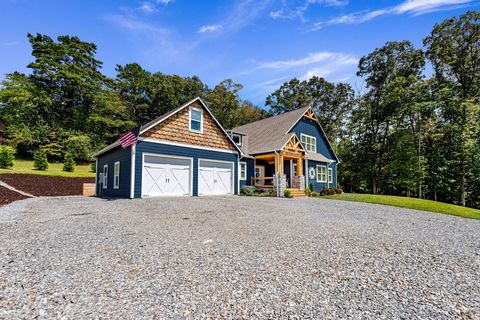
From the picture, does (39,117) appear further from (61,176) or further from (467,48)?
(467,48)

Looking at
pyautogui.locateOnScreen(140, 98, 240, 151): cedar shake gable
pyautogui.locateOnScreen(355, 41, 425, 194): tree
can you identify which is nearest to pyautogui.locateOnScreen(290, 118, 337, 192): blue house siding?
pyautogui.locateOnScreen(140, 98, 240, 151): cedar shake gable

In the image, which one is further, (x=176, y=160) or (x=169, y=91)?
(x=169, y=91)

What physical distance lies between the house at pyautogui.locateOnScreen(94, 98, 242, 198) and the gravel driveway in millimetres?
6792

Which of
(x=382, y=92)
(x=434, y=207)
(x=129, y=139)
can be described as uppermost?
(x=382, y=92)

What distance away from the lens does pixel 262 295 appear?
2969 millimetres

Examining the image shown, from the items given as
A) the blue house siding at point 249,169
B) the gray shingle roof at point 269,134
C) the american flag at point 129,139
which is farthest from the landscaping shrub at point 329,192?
the american flag at point 129,139

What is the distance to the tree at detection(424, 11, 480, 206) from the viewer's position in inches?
859

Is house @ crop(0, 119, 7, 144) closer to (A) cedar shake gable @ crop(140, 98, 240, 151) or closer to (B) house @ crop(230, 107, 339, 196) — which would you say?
(A) cedar shake gable @ crop(140, 98, 240, 151)

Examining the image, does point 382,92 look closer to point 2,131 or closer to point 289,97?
point 289,97

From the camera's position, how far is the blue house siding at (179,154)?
504 inches

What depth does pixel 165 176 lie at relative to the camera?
1384 centimetres

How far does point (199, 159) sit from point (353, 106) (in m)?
28.7

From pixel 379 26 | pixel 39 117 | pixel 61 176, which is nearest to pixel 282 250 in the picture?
pixel 379 26

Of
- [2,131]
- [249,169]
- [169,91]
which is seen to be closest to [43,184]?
[249,169]
